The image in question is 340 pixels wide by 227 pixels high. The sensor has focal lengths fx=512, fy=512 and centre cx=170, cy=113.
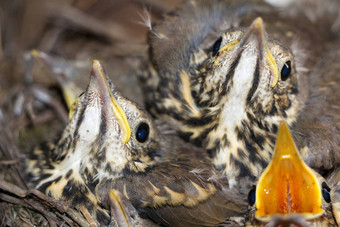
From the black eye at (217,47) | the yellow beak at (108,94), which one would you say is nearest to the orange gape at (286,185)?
the black eye at (217,47)

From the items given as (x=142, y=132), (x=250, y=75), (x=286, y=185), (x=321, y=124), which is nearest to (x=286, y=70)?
(x=250, y=75)

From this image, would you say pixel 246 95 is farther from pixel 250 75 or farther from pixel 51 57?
pixel 51 57

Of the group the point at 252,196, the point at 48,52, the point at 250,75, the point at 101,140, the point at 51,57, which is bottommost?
the point at 252,196

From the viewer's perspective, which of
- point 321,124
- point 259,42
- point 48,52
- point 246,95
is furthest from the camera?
point 48,52

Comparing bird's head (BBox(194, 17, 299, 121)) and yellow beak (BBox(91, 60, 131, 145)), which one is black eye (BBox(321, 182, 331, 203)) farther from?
yellow beak (BBox(91, 60, 131, 145))

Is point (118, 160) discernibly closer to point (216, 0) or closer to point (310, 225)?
point (310, 225)

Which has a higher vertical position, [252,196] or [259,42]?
[259,42]
